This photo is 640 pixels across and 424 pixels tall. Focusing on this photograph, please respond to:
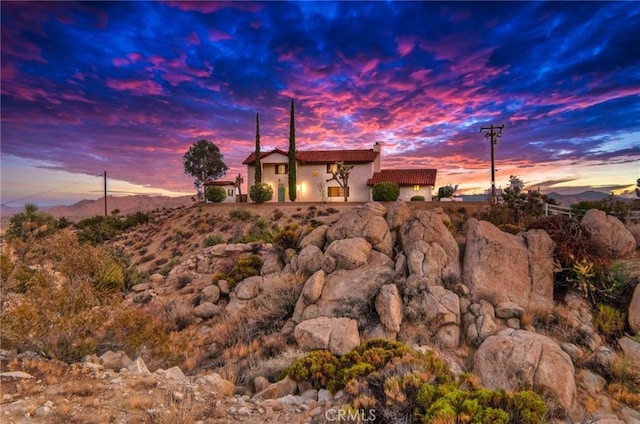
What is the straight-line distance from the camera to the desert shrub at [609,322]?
9.61m

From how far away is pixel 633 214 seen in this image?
19.0 metres

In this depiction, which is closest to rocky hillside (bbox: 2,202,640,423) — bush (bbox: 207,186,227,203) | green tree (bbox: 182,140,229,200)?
bush (bbox: 207,186,227,203)

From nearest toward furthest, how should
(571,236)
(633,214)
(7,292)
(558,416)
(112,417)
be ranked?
(112,417) → (558,416) → (7,292) → (571,236) → (633,214)

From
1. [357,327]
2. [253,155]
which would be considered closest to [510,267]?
[357,327]

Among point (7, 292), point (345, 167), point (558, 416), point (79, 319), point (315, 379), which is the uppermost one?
point (345, 167)

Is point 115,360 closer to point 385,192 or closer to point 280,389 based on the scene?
point 280,389

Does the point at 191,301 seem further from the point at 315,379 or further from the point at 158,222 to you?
the point at 158,222

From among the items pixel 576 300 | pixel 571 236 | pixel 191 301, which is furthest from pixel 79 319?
pixel 571 236

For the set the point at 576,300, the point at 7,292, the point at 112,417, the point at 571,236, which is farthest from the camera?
the point at 571,236

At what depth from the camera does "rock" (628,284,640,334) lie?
9.32 m

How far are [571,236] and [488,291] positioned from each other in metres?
3.97

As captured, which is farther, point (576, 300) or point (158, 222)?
point (158, 222)

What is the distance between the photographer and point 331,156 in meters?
43.5

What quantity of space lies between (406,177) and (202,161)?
100 ft
